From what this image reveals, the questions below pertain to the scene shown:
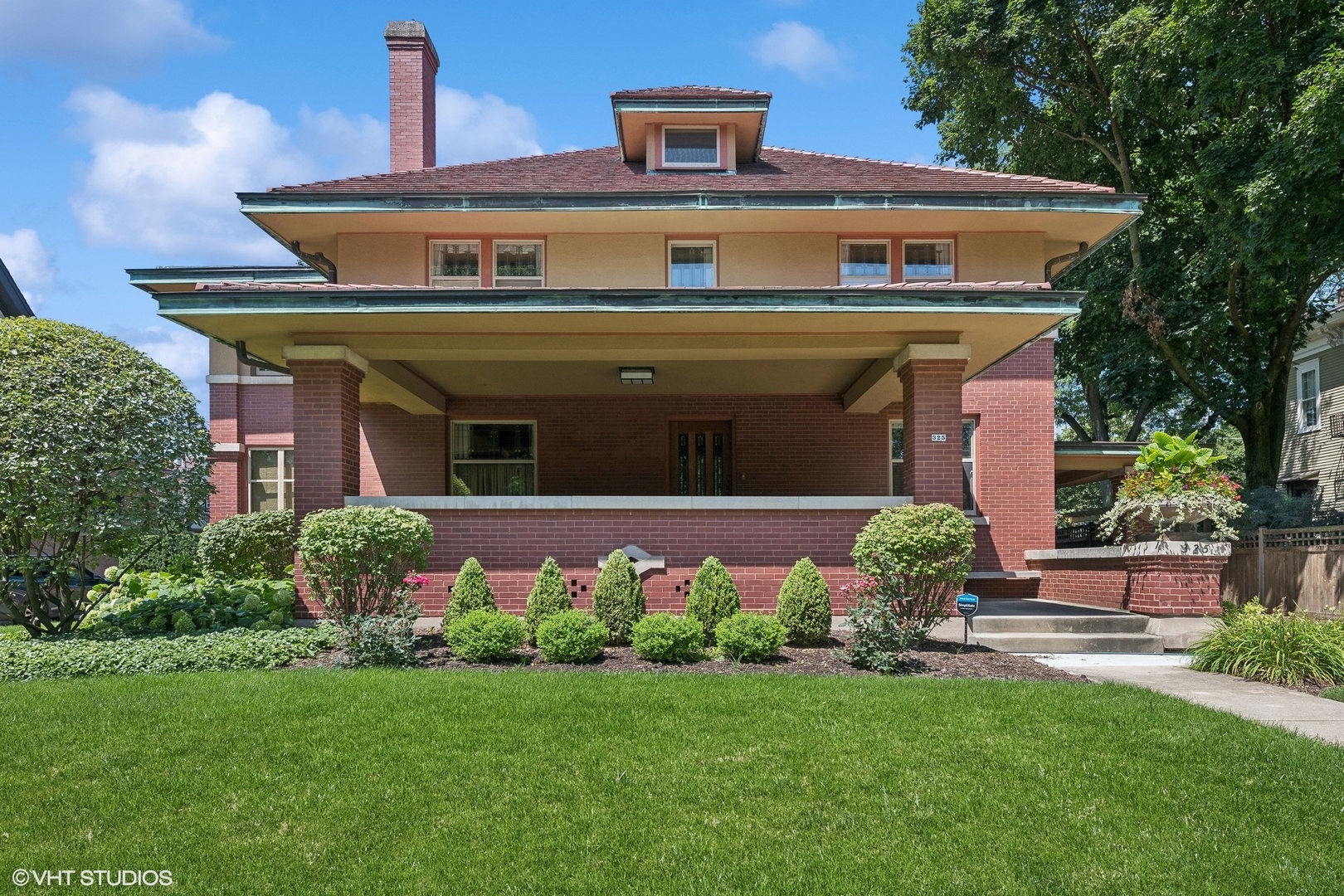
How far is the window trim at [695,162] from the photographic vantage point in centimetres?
1530

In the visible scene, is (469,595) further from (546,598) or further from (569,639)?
(569,639)

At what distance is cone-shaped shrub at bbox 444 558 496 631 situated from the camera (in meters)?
9.56

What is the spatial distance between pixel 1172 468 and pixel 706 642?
637 cm

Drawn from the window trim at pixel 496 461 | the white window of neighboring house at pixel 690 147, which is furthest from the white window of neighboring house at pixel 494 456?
the white window of neighboring house at pixel 690 147

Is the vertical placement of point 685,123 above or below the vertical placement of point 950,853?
above

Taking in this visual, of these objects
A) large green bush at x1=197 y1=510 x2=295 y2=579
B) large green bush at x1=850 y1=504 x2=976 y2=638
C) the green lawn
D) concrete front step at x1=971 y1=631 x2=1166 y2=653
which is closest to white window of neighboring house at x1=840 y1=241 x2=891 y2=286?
large green bush at x1=850 y1=504 x2=976 y2=638

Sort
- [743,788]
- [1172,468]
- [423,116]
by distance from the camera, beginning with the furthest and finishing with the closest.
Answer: [423,116] < [1172,468] < [743,788]

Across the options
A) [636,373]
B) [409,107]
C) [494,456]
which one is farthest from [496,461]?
[409,107]

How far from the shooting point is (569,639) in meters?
8.45

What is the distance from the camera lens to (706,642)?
9.30m

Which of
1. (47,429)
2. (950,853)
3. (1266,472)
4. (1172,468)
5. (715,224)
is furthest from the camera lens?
(1266,472)

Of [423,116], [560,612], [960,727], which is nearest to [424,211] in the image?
[423,116]

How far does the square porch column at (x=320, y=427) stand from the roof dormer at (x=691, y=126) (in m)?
6.32

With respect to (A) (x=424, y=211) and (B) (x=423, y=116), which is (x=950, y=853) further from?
(B) (x=423, y=116)
